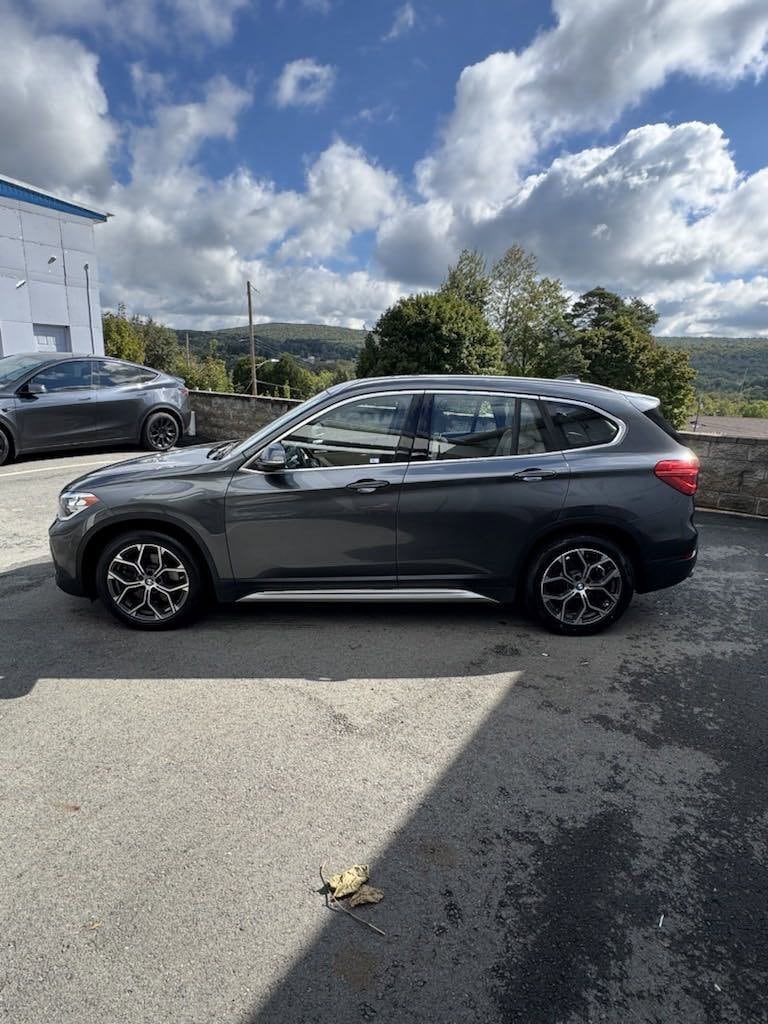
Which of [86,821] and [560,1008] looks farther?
[86,821]

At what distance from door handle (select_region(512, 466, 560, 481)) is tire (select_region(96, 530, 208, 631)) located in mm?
2139

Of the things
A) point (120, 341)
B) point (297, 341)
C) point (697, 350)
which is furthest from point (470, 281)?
point (297, 341)

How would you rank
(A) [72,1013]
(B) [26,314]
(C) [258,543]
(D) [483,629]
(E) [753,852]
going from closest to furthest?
(A) [72,1013]
(E) [753,852]
(C) [258,543]
(D) [483,629]
(B) [26,314]

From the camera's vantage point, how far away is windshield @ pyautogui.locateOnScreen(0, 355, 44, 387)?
8641mm

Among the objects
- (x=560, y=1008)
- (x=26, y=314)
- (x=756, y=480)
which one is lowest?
(x=560, y=1008)

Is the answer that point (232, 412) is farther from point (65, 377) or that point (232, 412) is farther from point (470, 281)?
point (470, 281)

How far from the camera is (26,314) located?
20062 millimetres

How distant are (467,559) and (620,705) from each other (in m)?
1.21

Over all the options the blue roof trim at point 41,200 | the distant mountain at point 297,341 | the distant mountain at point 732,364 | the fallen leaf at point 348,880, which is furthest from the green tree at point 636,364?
the distant mountain at point 732,364

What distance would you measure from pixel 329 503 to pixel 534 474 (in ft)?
4.29

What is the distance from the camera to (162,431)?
9891mm

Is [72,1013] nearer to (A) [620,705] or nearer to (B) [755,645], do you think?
(A) [620,705]

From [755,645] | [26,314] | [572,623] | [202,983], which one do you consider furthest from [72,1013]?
[26,314]

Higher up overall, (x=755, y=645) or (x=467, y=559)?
(x=467, y=559)
